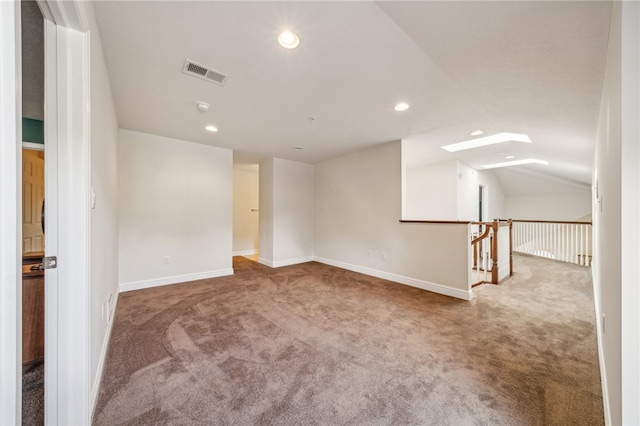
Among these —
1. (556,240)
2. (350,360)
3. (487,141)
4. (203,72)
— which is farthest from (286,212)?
(556,240)

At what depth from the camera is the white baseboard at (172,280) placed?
134 inches

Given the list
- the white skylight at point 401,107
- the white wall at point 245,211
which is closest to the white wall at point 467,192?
the white skylight at point 401,107

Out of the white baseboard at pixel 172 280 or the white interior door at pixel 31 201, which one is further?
the white baseboard at pixel 172 280

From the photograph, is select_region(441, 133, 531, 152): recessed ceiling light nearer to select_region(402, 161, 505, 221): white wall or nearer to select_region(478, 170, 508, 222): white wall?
select_region(402, 161, 505, 221): white wall

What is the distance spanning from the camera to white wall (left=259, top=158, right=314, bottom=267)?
16.4 feet

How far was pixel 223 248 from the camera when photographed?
14.0ft

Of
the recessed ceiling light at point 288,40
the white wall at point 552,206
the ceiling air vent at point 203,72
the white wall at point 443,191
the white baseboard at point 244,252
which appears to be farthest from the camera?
the white wall at point 552,206

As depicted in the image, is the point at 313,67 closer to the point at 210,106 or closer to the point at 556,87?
the point at 210,106

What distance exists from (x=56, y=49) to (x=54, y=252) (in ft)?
3.21

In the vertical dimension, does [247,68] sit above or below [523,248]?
above

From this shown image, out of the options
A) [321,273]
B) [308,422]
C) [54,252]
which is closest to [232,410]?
[308,422]

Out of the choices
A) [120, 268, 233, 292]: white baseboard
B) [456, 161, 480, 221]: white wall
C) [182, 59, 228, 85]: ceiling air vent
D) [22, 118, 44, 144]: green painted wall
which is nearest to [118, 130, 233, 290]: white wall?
[120, 268, 233, 292]: white baseboard

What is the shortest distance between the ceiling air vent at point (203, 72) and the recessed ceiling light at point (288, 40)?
0.69m

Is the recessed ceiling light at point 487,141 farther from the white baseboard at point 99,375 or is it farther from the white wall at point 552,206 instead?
the white wall at point 552,206
